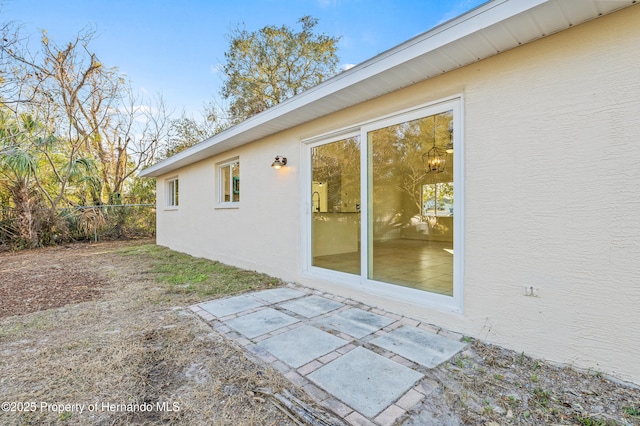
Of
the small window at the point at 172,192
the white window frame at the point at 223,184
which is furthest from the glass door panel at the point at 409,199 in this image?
the small window at the point at 172,192

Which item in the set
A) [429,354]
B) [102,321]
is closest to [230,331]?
[102,321]

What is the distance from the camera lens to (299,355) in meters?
2.34

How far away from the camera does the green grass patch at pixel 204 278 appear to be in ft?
14.0

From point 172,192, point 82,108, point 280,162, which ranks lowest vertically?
point 172,192

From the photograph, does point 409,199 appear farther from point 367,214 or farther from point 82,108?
point 82,108

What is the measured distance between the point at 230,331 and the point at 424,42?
3.13 metres

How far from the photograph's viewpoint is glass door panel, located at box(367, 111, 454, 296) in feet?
11.7

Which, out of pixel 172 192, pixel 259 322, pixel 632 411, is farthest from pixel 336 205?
pixel 172 192

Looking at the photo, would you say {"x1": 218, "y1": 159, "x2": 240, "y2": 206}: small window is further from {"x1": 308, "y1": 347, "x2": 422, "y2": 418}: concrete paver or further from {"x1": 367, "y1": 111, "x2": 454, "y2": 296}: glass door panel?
{"x1": 308, "y1": 347, "x2": 422, "y2": 418}: concrete paver

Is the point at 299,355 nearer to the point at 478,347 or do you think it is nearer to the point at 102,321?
the point at 478,347

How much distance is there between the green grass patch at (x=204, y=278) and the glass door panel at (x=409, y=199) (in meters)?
1.80

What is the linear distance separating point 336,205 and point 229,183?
3.24 metres

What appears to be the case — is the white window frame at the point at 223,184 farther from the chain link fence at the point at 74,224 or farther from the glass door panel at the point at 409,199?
the chain link fence at the point at 74,224

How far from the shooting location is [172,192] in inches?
384
